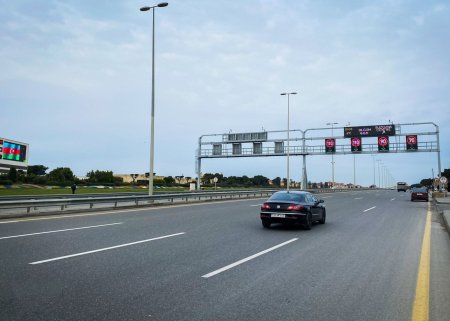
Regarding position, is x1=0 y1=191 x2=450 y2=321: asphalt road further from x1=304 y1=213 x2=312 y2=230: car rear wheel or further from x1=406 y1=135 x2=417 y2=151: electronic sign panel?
x1=406 y1=135 x2=417 y2=151: electronic sign panel

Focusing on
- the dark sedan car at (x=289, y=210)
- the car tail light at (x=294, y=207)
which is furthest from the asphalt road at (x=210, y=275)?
the car tail light at (x=294, y=207)

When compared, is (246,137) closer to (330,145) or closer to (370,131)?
(330,145)

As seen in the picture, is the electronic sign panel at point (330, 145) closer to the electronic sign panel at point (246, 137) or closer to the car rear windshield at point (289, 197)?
the electronic sign panel at point (246, 137)

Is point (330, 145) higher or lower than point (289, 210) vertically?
higher

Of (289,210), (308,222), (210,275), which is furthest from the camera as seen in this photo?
(308,222)

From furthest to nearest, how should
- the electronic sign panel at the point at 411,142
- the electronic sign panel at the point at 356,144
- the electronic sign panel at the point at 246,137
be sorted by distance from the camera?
1. the electronic sign panel at the point at 246,137
2. the electronic sign panel at the point at 356,144
3. the electronic sign panel at the point at 411,142

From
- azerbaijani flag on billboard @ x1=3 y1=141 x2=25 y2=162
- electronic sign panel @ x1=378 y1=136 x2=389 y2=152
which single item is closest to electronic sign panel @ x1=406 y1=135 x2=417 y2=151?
electronic sign panel @ x1=378 y1=136 x2=389 y2=152

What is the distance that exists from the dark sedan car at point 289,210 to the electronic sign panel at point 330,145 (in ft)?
136

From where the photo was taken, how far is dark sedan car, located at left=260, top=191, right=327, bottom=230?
13.7 metres

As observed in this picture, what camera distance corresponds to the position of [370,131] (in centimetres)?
5278

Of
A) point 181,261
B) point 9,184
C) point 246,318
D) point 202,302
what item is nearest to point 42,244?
point 181,261

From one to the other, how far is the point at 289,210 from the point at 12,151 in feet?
271

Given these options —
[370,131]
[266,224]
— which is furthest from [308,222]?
[370,131]

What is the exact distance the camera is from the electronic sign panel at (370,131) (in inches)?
2036
